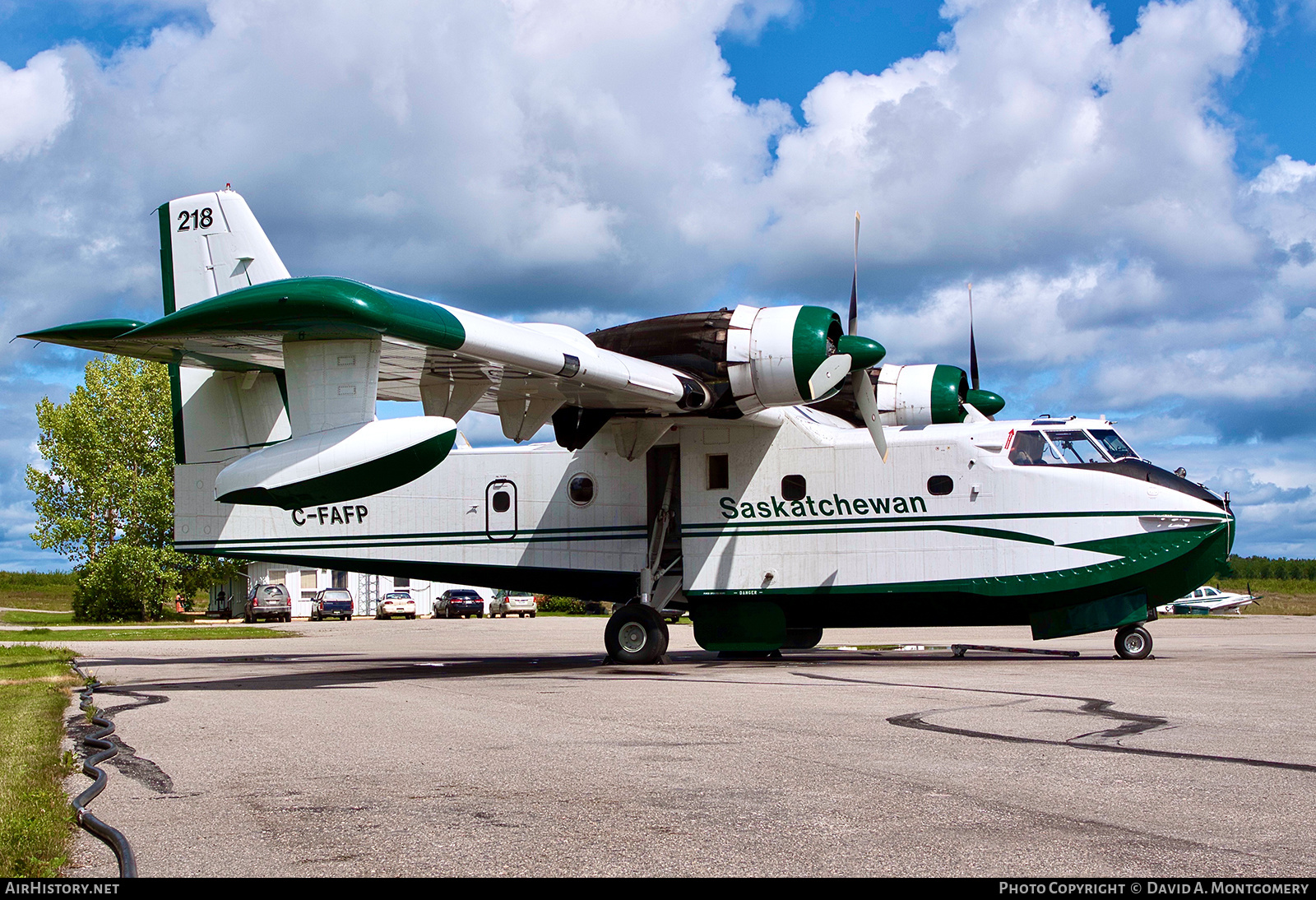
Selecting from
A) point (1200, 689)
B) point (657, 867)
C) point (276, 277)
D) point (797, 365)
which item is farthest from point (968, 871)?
point (276, 277)

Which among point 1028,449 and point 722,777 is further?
point 1028,449

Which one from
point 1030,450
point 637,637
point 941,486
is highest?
point 1030,450

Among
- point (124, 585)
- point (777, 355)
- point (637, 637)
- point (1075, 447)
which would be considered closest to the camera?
point (777, 355)

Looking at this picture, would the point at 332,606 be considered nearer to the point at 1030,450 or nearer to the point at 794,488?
the point at 794,488

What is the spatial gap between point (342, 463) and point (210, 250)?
7110 millimetres

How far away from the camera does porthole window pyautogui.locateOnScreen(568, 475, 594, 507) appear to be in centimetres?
1744

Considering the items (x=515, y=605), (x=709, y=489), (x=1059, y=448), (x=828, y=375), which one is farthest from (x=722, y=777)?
(x=515, y=605)

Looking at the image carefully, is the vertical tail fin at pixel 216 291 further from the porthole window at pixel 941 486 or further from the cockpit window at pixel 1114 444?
the cockpit window at pixel 1114 444

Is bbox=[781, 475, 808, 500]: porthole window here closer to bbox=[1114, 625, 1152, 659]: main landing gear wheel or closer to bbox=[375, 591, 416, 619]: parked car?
bbox=[1114, 625, 1152, 659]: main landing gear wheel

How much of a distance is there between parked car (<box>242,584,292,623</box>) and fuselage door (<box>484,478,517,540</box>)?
3252 centimetres

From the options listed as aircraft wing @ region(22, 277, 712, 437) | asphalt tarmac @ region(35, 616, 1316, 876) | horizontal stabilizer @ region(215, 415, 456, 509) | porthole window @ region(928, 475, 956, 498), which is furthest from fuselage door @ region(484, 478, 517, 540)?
porthole window @ region(928, 475, 956, 498)

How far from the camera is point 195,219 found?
55.0ft

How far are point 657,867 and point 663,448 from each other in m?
13.5

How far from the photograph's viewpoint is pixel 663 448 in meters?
17.4
